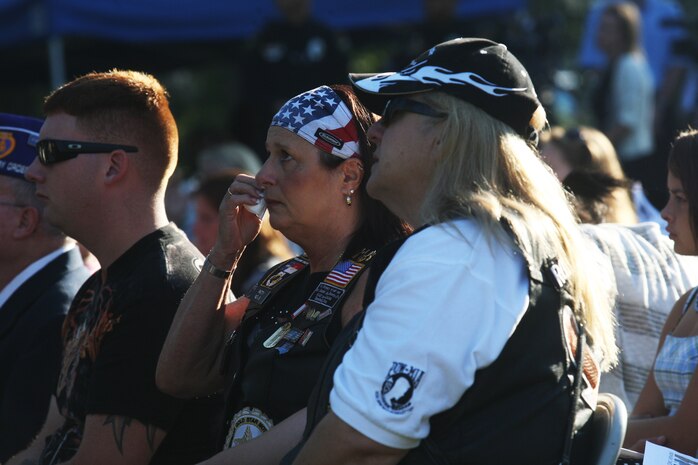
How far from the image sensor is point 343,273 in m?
3.12

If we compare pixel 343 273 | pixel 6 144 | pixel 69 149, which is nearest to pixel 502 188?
pixel 343 273

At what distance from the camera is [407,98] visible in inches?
101

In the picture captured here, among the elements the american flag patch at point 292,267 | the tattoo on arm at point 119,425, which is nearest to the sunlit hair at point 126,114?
the american flag patch at point 292,267

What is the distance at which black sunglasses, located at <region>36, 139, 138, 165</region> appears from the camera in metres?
3.74

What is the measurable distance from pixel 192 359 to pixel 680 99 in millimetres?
6701

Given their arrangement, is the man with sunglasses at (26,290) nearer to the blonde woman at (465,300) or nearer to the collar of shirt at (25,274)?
the collar of shirt at (25,274)

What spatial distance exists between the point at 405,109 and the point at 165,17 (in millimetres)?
6664

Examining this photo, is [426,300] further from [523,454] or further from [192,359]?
[192,359]

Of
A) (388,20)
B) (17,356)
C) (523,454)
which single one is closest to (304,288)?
(523,454)

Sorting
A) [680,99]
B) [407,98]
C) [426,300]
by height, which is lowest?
[680,99]

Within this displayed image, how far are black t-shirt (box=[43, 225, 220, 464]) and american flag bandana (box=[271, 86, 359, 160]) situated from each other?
2.37 feet

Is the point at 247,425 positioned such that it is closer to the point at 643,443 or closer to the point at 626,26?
the point at 643,443

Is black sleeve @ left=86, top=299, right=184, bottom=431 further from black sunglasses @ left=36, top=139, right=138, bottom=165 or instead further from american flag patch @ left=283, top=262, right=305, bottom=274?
black sunglasses @ left=36, top=139, right=138, bottom=165

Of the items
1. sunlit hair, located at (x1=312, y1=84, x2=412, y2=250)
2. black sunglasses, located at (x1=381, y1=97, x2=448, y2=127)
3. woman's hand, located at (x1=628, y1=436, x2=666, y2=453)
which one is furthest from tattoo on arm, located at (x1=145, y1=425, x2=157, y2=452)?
woman's hand, located at (x1=628, y1=436, x2=666, y2=453)
